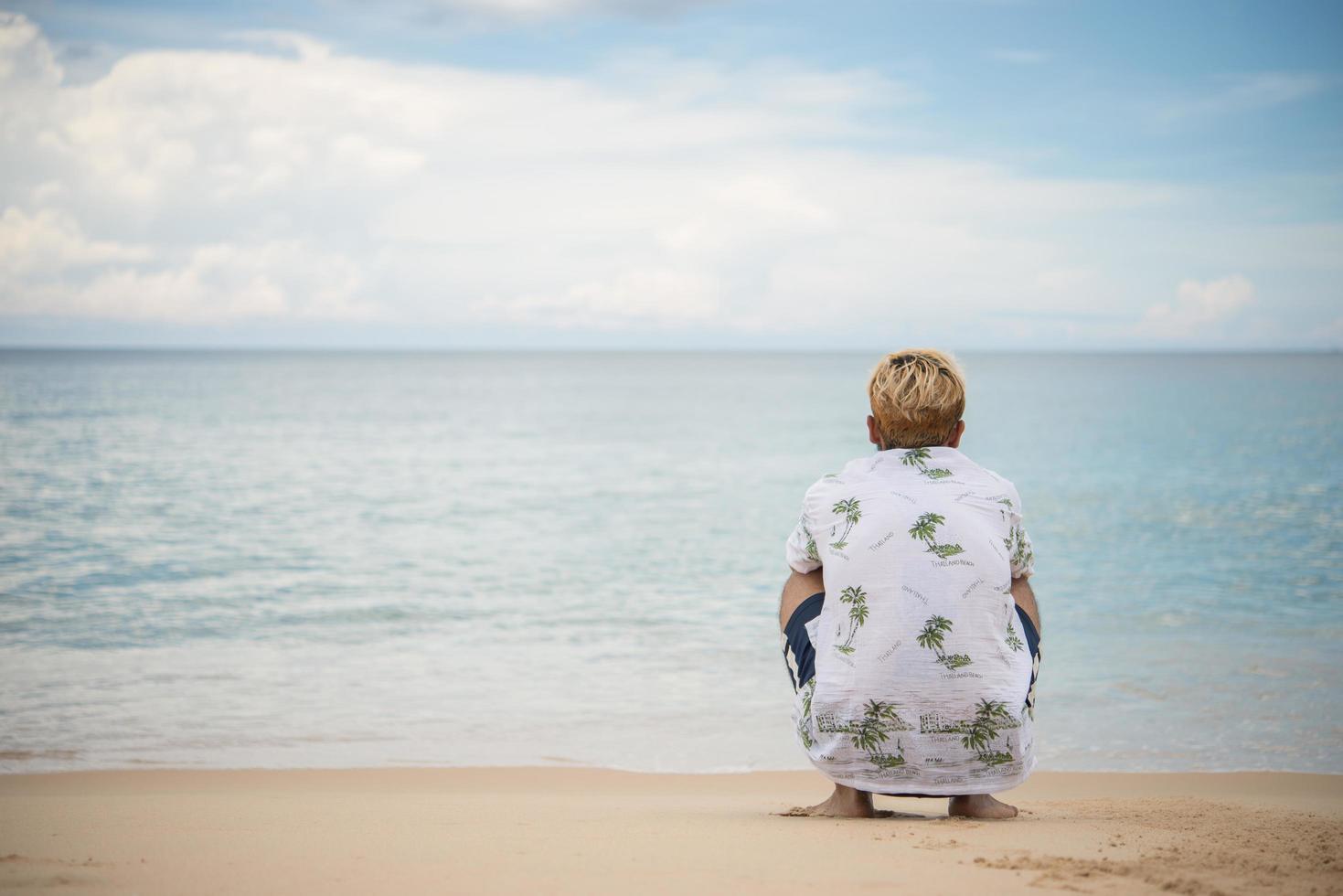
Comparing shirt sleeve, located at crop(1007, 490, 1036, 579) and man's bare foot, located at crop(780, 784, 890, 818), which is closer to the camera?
shirt sleeve, located at crop(1007, 490, 1036, 579)

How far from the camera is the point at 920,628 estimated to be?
3025mm

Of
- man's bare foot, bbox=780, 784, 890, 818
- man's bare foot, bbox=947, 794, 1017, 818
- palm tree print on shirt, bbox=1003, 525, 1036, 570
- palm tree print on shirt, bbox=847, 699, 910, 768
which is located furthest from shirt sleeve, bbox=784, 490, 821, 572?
man's bare foot, bbox=947, 794, 1017, 818

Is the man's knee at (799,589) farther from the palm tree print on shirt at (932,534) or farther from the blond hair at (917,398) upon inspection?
the blond hair at (917,398)

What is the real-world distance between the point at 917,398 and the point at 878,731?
1.03m

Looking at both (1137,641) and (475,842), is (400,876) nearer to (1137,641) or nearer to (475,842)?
(475,842)

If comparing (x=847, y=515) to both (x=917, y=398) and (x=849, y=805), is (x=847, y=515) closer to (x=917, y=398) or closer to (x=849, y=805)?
(x=917, y=398)

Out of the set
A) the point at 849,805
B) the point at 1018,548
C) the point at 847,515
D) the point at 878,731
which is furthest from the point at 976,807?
Result: the point at 847,515

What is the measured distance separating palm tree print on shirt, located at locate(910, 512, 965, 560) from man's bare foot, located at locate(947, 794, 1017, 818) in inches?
34.8

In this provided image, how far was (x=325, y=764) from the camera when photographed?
627 centimetres

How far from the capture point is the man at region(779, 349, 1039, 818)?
3031mm

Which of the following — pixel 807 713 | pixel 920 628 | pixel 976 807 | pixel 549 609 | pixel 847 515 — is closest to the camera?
pixel 920 628

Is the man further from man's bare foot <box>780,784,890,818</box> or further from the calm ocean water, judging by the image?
the calm ocean water

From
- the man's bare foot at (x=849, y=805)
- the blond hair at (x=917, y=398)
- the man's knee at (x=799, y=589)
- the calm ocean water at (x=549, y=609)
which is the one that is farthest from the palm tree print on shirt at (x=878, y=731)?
the calm ocean water at (x=549, y=609)

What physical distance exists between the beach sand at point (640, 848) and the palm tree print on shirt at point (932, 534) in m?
0.86
